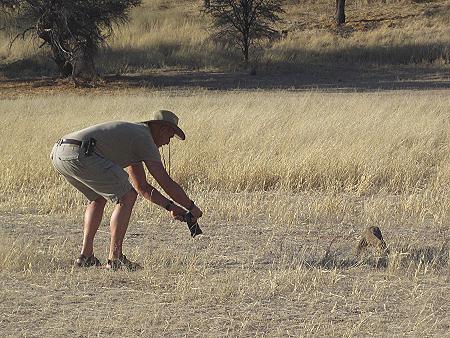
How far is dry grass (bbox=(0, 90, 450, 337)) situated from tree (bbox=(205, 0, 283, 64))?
19711mm

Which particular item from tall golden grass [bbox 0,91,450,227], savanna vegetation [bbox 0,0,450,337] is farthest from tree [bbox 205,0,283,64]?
tall golden grass [bbox 0,91,450,227]

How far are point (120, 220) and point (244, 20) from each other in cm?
2793

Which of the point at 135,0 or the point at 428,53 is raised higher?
the point at 135,0

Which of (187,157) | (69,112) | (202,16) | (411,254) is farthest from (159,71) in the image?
(411,254)

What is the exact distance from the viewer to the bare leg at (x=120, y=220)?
241 inches

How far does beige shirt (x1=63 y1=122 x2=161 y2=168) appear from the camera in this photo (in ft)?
19.8

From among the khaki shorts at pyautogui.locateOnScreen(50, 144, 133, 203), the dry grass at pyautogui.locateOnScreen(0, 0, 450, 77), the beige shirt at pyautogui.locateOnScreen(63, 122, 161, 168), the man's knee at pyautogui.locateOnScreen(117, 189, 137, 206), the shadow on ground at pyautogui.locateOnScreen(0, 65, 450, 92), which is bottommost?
the shadow on ground at pyautogui.locateOnScreen(0, 65, 450, 92)

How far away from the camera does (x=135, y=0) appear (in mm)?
30578

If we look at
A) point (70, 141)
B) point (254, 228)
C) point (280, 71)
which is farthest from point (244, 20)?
point (70, 141)

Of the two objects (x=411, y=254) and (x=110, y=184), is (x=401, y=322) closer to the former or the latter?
(x=411, y=254)

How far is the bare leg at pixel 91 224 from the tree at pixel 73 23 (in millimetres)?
19588

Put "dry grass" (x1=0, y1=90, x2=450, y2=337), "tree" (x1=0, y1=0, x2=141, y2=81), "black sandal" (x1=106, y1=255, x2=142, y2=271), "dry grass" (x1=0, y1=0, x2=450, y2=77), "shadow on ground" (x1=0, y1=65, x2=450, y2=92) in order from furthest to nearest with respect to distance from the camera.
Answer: "dry grass" (x1=0, y1=0, x2=450, y2=77) → "shadow on ground" (x1=0, y1=65, x2=450, y2=92) → "tree" (x1=0, y1=0, x2=141, y2=81) → "black sandal" (x1=106, y1=255, x2=142, y2=271) → "dry grass" (x1=0, y1=90, x2=450, y2=337)

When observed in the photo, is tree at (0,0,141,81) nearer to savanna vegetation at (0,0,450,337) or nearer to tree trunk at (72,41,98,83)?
tree trunk at (72,41,98,83)

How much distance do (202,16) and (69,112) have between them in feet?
82.0
